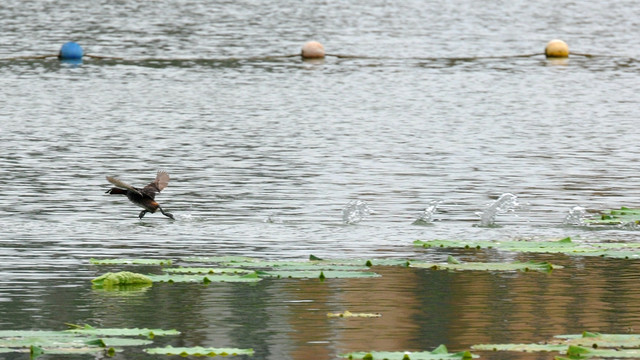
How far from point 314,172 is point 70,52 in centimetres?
2835

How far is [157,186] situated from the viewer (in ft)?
70.8

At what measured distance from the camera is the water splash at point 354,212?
20859mm

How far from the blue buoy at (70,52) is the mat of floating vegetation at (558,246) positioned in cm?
3651

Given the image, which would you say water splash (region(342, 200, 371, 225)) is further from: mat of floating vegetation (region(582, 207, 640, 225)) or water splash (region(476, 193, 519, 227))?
mat of floating vegetation (region(582, 207, 640, 225))

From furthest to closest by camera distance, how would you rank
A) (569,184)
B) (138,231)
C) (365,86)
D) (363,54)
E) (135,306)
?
(363,54), (365,86), (569,184), (138,231), (135,306)

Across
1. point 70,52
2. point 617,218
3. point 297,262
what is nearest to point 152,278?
point 297,262

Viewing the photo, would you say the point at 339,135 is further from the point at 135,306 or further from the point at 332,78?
the point at 135,306

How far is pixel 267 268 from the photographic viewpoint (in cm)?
1666

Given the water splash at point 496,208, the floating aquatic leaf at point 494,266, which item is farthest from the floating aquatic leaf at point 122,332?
the water splash at point 496,208

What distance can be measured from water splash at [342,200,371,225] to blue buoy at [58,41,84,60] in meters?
33.8

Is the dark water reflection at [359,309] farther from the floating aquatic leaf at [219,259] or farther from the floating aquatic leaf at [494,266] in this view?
the floating aquatic leaf at [219,259]

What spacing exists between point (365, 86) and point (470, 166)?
18584 mm

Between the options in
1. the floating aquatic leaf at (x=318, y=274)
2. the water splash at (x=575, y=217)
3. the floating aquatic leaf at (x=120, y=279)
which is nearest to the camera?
the floating aquatic leaf at (x=120, y=279)

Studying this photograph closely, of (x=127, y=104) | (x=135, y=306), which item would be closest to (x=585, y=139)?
Answer: (x=127, y=104)
